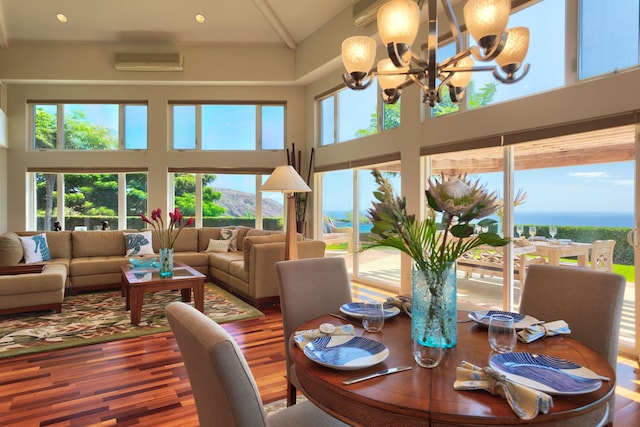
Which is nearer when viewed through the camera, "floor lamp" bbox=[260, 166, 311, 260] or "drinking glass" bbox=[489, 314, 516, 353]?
"drinking glass" bbox=[489, 314, 516, 353]

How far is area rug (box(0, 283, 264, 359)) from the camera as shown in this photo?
341cm

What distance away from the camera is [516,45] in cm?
215

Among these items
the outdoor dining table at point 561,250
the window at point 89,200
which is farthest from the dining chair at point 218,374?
the window at point 89,200

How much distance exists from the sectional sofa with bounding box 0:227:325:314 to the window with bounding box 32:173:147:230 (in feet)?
4.53

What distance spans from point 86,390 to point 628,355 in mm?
4052

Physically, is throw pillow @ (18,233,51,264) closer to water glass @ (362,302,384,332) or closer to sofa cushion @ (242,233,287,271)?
sofa cushion @ (242,233,287,271)

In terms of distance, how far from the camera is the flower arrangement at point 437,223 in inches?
49.1

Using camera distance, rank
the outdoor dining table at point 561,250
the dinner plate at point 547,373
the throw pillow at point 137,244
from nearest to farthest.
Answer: the dinner plate at point 547,373 → the outdoor dining table at point 561,250 → the throw pillow at point 137,244

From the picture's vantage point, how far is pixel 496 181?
4.25 metres

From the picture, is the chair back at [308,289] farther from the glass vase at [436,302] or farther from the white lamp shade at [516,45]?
the white lamp shade at [516,45]

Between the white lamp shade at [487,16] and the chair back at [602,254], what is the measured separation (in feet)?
8.28

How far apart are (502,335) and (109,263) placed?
17.8 feet

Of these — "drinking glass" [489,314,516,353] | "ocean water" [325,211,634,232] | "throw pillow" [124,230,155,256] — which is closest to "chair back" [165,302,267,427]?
"drinking glass" [489,314,516,353]

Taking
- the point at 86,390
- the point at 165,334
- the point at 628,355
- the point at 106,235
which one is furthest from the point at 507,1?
the point at 106,235
